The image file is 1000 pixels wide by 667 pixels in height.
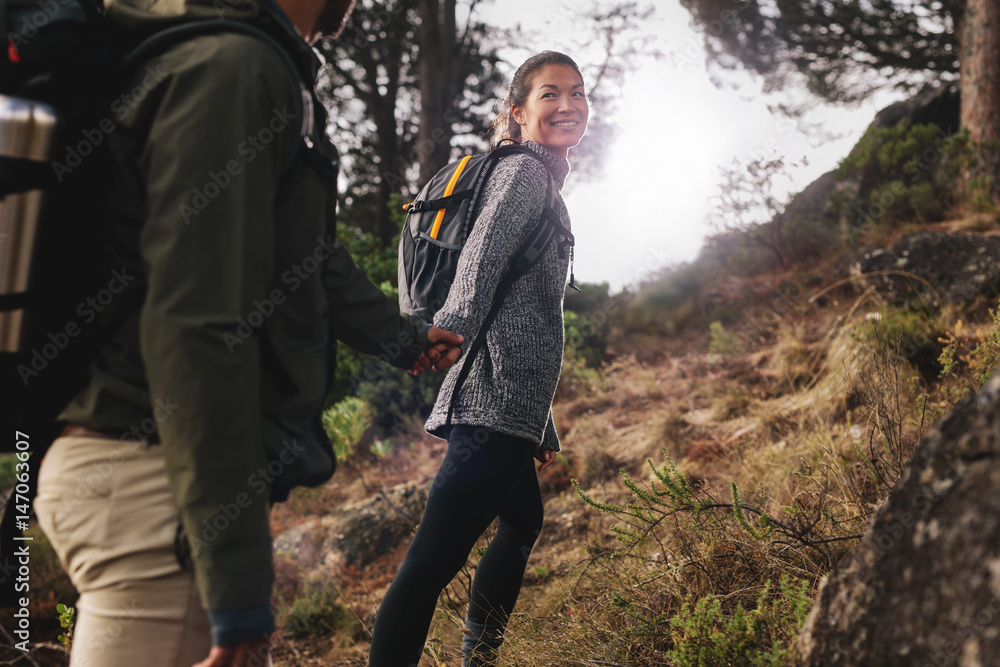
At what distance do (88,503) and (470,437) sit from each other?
0.97 metres


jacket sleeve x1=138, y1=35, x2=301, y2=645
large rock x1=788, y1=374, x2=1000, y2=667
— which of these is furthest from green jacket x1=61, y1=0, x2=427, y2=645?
large rock x1=788, y1=374, x2=1000, y2=667

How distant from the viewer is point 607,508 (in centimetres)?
207

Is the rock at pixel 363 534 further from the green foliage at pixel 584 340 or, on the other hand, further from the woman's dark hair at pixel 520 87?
the woman's dark hair at pixel 520 87

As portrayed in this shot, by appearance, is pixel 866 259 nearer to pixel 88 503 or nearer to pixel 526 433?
pixel 526 433

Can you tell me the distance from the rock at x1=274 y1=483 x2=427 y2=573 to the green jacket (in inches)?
148

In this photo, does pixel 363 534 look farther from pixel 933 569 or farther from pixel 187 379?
pixel 933 569

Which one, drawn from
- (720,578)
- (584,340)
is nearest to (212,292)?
(720,578)

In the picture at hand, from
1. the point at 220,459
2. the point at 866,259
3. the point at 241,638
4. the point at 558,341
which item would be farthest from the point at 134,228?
the point at 866,259

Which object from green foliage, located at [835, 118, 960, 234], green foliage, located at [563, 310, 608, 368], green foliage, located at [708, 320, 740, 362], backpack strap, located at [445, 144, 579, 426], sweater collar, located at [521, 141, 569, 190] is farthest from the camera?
green foliage, located at [563, 310, 608, 368]

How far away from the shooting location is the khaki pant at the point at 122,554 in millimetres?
875

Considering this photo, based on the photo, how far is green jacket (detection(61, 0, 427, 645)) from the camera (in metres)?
0.83

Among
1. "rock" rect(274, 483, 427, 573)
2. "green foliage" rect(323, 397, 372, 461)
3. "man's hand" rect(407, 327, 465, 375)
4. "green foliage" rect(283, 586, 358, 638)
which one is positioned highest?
"man's hand" rect(407, 327, 465, 375)

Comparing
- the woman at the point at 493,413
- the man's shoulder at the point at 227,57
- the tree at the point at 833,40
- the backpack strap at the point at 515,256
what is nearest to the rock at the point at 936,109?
the tree at the point at 833,40

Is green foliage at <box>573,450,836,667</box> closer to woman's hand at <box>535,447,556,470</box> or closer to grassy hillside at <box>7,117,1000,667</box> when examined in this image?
grassy hillside at <box>7,117,1000,667</box>
